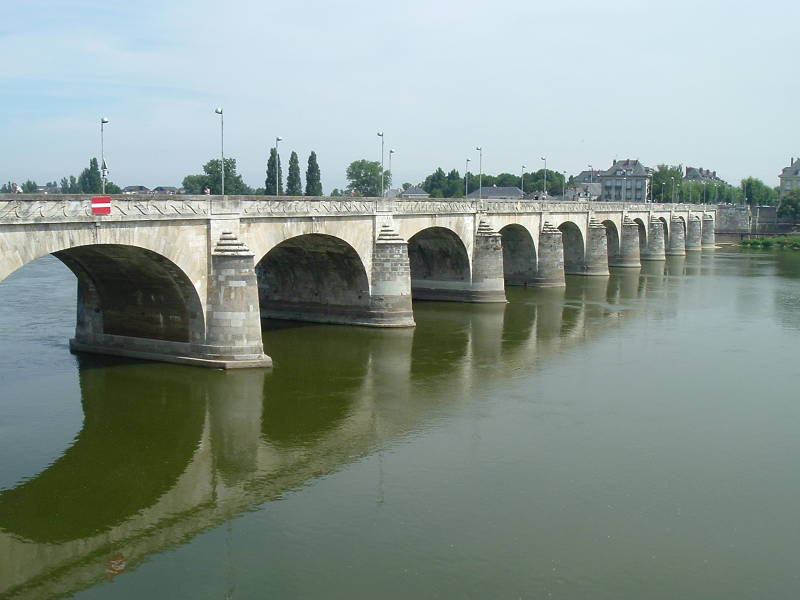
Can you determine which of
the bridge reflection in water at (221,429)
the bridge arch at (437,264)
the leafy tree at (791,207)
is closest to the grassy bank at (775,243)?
the leafy tree at (791,207)

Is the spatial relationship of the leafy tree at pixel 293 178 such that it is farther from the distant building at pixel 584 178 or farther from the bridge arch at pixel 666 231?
the distant building at pixel 584 178

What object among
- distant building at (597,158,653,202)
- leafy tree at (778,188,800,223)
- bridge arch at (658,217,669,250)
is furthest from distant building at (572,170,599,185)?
bridge arch at (658,217,669,250)

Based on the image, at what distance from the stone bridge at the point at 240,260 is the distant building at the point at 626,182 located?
106308mm

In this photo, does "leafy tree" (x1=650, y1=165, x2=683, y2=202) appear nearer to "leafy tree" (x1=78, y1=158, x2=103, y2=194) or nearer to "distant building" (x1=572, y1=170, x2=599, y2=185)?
"distant building" (x1=572, y1=170, x2=599, y2=185)

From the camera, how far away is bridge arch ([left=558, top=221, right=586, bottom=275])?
6431 cm

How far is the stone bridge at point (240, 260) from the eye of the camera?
2475 centimetres

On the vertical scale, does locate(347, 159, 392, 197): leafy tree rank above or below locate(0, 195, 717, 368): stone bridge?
above

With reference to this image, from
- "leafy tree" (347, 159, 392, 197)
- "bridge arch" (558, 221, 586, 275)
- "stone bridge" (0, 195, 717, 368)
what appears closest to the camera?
"stone bridge" (0, 195, 717, 368)

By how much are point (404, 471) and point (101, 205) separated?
37.7 ft

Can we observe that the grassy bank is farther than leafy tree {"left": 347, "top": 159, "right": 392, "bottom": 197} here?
No

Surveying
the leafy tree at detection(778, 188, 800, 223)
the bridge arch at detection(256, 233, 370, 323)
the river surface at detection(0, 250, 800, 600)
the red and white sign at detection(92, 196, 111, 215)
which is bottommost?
the river surface at detection(0, 250, 800, 600)

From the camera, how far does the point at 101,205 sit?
79.3ft

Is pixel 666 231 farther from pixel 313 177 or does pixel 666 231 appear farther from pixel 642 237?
pixel 313 177

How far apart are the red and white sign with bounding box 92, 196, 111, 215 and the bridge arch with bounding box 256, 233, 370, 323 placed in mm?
12164
